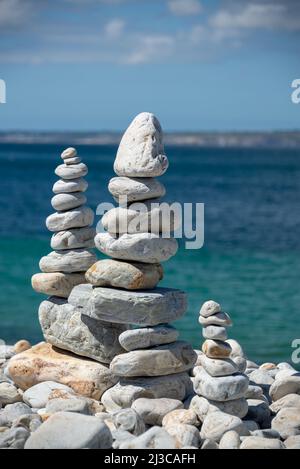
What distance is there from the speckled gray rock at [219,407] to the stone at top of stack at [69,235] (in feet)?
7.61

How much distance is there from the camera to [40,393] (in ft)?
34.7

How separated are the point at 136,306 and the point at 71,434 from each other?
1934 millimetres

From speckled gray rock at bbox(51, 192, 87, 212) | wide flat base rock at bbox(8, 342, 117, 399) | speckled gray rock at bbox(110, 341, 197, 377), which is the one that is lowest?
wide flat base rock at bbox(8, 342, 117, 399)

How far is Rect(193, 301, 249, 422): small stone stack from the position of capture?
9469 millimetres

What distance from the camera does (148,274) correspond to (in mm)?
10078

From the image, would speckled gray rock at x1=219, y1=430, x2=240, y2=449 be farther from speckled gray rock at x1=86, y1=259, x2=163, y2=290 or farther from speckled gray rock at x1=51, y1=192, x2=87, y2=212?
speckled gray rock at x1=51, y1=192, x2=87, y2=212

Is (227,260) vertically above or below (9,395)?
below

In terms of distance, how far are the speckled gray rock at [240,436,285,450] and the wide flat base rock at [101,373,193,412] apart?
1481mm

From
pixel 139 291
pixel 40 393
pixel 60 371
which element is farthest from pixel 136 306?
pixel 40 393

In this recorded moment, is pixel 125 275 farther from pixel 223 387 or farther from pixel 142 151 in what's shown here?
pixel 223 387

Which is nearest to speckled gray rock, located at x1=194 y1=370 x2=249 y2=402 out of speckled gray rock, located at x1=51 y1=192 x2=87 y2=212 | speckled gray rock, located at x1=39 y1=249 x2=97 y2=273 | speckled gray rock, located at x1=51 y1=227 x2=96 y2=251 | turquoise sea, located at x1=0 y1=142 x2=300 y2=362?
speckled gray rock, located at x1=39 y1=249 x2=97 y2=273

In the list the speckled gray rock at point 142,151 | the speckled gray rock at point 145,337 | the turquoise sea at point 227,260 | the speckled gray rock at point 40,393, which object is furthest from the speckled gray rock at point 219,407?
the turquoise sea at point 227,260

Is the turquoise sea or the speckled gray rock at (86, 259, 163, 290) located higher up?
the speckled gray rock at (86, 259, 163, 290)

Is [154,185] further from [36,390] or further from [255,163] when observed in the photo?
[255,163]
